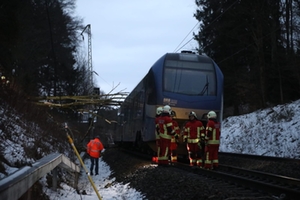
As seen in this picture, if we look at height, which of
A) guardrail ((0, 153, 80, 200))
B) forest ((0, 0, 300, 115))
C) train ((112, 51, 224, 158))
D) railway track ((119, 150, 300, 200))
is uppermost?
forest ((0, 0, 300, 115))

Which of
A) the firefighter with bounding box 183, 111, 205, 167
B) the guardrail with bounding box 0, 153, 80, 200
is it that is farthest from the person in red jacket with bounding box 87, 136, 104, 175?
the guardrail with bounding box 0, 153, 80, 200

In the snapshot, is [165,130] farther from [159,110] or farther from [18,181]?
[18,181]

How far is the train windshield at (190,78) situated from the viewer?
13781 mm

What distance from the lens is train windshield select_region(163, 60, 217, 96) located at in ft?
45.2

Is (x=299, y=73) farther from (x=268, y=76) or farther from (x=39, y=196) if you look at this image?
(x=39, y=196)

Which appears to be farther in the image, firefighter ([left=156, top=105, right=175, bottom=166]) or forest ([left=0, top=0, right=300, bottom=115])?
forest ([left=0, top=0, right=300, bottom=115])

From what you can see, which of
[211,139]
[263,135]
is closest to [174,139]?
[211,139]

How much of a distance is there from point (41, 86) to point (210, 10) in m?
17.6

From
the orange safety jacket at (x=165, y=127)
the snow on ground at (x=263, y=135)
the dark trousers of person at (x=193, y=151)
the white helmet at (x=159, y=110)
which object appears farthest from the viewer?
the snow on ground at (x=263, y=135)

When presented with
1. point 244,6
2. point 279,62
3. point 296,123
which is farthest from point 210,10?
point 296,123

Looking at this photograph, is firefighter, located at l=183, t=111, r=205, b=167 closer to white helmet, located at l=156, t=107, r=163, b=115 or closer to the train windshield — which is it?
white helmet, located at l=156, t=107, r=163, b=115

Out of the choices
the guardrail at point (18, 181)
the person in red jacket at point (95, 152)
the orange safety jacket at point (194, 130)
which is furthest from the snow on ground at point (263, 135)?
the guardrail at point (18, 181)

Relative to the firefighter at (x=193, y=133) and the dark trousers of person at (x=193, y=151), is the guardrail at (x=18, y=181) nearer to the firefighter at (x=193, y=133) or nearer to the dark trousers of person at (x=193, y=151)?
the firefighter at (x=193, y=133)

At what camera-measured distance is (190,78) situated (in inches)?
552
